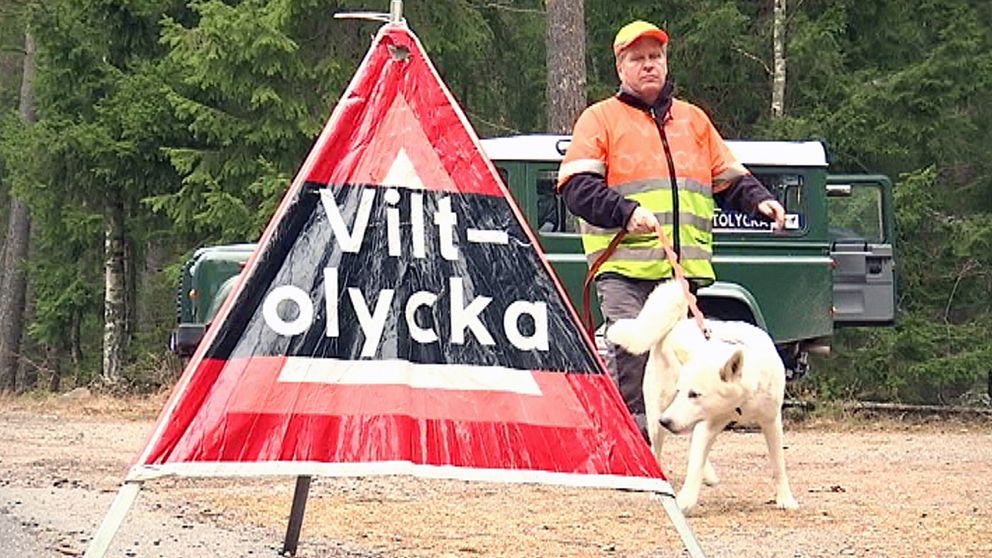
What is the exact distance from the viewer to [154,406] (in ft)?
60.1

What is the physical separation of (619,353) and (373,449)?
9.76 feet

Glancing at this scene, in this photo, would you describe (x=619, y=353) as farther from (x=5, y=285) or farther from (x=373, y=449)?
(x=5, y=285)

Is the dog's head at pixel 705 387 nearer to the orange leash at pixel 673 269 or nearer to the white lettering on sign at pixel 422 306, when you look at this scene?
the orange leash at pixel 673 269

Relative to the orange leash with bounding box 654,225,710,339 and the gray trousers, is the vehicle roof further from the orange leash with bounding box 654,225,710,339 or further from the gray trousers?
the orange leash with bounding box 654,225,710,339

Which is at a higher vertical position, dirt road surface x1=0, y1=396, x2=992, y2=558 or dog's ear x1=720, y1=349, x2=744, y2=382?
dog's ear x1=720, y1=349, x2=744, y2=382

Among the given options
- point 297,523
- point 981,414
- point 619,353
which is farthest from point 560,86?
point 297,523

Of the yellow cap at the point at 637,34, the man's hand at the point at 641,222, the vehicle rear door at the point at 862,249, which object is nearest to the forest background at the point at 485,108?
the vehicle rear door at the point at 862,249

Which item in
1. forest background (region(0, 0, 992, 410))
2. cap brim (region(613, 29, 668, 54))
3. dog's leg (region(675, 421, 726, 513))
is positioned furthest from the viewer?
forest background (region(0, 0, 992, 410))

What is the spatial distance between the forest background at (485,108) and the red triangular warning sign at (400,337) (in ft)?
47.3

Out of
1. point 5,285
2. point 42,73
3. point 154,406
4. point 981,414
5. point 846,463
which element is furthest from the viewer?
point 5,285

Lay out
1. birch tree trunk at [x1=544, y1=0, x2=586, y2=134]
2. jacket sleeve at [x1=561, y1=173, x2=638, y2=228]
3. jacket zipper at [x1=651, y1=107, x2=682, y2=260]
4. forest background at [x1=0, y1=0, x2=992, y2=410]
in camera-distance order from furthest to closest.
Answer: forest background at [x1=0, y1=0, x2=992, y2=410]
birch tree trunk at [x1=544, y1=0, x2=586, y2=134]
jacket zipper at [x1=651, y1=107, x2=682, y2=260]
jacket sleeve at [x1=561, y1=173, x2=638, y2=228]

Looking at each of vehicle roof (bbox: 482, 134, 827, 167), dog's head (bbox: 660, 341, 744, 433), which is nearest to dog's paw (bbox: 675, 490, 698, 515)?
dog's head (bbox: 660, 341, 744, 433)

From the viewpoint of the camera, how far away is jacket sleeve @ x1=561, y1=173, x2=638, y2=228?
6262mm

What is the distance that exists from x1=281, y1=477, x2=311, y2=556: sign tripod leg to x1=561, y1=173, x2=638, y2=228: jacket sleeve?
1.54 m
